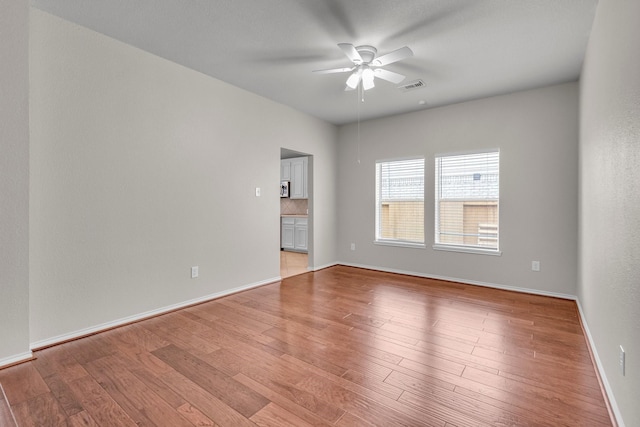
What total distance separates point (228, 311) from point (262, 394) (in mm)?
1618

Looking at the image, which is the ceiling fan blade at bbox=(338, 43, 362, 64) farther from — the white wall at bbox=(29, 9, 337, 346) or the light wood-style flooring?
the light wood-style flooring

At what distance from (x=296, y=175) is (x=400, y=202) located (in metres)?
2.88

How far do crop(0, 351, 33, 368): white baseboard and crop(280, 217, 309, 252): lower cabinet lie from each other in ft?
17.8

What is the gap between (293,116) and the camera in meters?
4.96

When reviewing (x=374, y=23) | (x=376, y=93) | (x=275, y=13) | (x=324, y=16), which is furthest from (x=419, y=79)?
(x=275, y=13)

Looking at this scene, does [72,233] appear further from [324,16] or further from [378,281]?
[378,281]

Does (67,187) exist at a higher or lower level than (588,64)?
Answer: lower

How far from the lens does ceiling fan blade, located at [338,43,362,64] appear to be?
263 centimetres

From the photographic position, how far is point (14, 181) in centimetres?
223

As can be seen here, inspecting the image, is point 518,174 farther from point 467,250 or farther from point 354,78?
point 354,78

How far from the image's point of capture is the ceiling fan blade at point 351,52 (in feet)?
8.64

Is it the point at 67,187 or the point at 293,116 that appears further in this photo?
the point at 293,116

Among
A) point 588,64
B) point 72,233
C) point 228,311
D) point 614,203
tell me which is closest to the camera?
point 614,203

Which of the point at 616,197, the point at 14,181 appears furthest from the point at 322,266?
the point at 616,197
